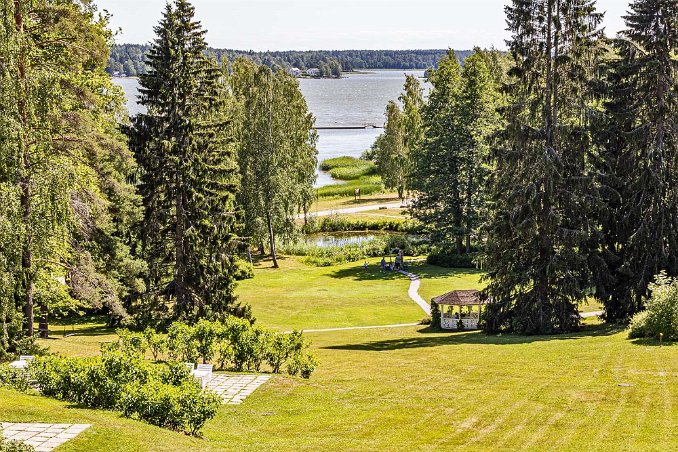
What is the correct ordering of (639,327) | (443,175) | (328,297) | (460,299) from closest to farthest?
1. (639,327)
2. (460,299)
3. (328,297)
4. (443,175)

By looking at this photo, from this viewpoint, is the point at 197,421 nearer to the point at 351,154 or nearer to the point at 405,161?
the point at 405,161

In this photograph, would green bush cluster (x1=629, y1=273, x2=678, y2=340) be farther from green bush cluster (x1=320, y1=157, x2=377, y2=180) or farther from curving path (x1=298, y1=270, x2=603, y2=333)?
green bush cluster (x1=320, y1=157, x2=377, y2=180)

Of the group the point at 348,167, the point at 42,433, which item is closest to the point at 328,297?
the point at 42,433

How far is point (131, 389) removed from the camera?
13773 mm

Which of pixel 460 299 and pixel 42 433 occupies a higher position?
pixel 42 433

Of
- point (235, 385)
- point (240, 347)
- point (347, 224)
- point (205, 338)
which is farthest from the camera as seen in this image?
point (347, 224)

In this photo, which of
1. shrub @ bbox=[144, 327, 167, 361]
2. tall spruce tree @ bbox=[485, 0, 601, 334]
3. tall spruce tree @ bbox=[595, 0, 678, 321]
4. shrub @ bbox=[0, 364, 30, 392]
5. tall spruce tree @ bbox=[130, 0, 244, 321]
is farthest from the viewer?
tall spruce tree @ bbox=[130, 0, 244, 321]

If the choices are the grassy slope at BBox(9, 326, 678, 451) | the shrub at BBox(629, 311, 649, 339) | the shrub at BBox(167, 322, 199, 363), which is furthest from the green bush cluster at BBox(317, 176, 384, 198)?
the shrub at BBox(167, 322, 199, 363)

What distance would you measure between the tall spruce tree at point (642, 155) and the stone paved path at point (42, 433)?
2204 cm

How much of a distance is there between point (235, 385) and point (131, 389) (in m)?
4.99

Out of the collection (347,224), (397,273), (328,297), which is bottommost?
(397,273)

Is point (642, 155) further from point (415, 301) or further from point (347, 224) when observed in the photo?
point (347, 224)

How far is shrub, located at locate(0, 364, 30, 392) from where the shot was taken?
15.5m

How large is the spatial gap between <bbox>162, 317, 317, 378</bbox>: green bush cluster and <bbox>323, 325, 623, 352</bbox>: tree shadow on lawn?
618cm
